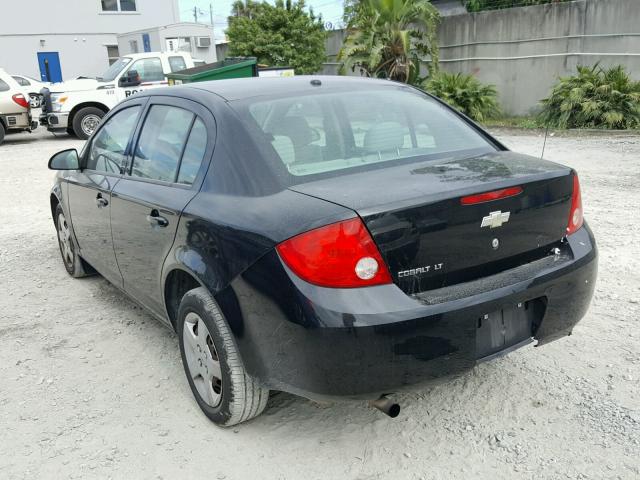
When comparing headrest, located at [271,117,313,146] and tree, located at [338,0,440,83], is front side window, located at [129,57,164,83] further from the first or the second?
headrest, located at [271,117,313,146]

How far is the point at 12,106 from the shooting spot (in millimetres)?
14820

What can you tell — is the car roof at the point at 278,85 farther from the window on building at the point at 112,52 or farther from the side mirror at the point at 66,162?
the window on building at the point at 112,52

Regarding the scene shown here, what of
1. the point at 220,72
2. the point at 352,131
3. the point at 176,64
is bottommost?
the point at 352,131

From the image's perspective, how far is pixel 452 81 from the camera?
1541 cm

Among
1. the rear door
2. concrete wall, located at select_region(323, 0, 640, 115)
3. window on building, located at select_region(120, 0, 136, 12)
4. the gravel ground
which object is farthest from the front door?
window on building, located at select_region(120, 0, 136, 12)

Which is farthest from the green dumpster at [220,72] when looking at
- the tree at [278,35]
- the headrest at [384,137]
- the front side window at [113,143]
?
the headrest at [384,137]

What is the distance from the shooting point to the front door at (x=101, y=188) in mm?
3961

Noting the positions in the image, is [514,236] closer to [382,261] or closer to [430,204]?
[430,204]

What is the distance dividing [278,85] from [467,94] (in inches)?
492

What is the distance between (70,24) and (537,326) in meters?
31.8

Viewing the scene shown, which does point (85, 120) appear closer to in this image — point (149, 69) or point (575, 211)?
point (149, 69)

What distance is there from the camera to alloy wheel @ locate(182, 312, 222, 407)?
2.97m

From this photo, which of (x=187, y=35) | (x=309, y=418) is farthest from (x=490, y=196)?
(x=187, y=35)

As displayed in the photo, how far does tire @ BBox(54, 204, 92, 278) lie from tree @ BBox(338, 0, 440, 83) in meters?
10.9
